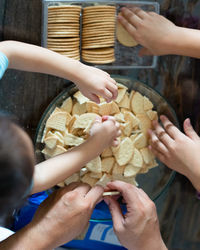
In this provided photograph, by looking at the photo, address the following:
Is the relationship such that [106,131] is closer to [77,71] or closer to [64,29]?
[77,71]

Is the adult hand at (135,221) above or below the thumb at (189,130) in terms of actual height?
below

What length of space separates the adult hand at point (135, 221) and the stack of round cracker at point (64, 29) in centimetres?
34

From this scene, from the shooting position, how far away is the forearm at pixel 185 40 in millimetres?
739

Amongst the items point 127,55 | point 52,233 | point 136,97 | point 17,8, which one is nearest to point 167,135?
point 136,97

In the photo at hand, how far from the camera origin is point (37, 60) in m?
0.65

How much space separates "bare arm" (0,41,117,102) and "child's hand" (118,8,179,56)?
0.54 feet

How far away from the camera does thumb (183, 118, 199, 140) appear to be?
785 millimetres

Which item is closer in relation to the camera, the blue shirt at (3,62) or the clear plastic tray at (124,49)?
the blue shirt at (3,62)

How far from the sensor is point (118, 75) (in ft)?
2.54

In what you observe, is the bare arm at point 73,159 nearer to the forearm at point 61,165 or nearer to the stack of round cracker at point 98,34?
the forearm at point 61,165

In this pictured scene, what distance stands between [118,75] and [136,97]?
0.07 m

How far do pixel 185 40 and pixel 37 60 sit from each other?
36 centimetres

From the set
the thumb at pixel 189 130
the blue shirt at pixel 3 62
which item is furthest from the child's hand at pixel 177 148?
the blue shirt at pixel 3 62

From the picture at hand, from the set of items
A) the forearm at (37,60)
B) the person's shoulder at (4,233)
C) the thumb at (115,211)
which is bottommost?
the person's shoulder at (4,233)
